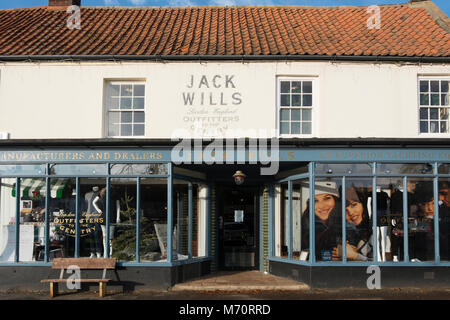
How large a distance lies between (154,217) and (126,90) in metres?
3.41

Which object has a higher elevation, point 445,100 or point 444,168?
point 445,100

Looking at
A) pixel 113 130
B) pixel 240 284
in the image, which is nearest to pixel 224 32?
pixel 113 130

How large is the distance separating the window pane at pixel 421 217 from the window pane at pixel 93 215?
24.1 feet

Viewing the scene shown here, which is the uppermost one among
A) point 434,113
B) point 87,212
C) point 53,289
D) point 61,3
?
point 61,3

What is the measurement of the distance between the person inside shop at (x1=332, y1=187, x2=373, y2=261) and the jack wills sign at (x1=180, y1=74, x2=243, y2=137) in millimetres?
3485

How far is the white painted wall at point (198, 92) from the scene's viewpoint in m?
11.8

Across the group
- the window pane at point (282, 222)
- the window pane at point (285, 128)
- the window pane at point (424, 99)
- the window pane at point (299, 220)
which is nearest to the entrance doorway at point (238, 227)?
the window pane at point (282, 222)

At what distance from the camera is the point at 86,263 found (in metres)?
10.9

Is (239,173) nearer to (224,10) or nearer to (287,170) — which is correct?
(287,170)

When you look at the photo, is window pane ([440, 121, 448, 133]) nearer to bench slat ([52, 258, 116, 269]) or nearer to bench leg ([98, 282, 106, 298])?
bench slat ([52, 258, 116, 269])

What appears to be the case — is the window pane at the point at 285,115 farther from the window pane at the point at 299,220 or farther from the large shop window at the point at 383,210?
the window pane at the point at 299,220

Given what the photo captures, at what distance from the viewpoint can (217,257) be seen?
13.5m

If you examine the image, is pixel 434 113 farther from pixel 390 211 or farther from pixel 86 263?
pixel 86 263

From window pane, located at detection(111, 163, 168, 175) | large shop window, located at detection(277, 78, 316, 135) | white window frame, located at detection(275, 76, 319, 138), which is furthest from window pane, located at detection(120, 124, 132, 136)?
large shop window, located at detection(277, 78, 316, 135)
